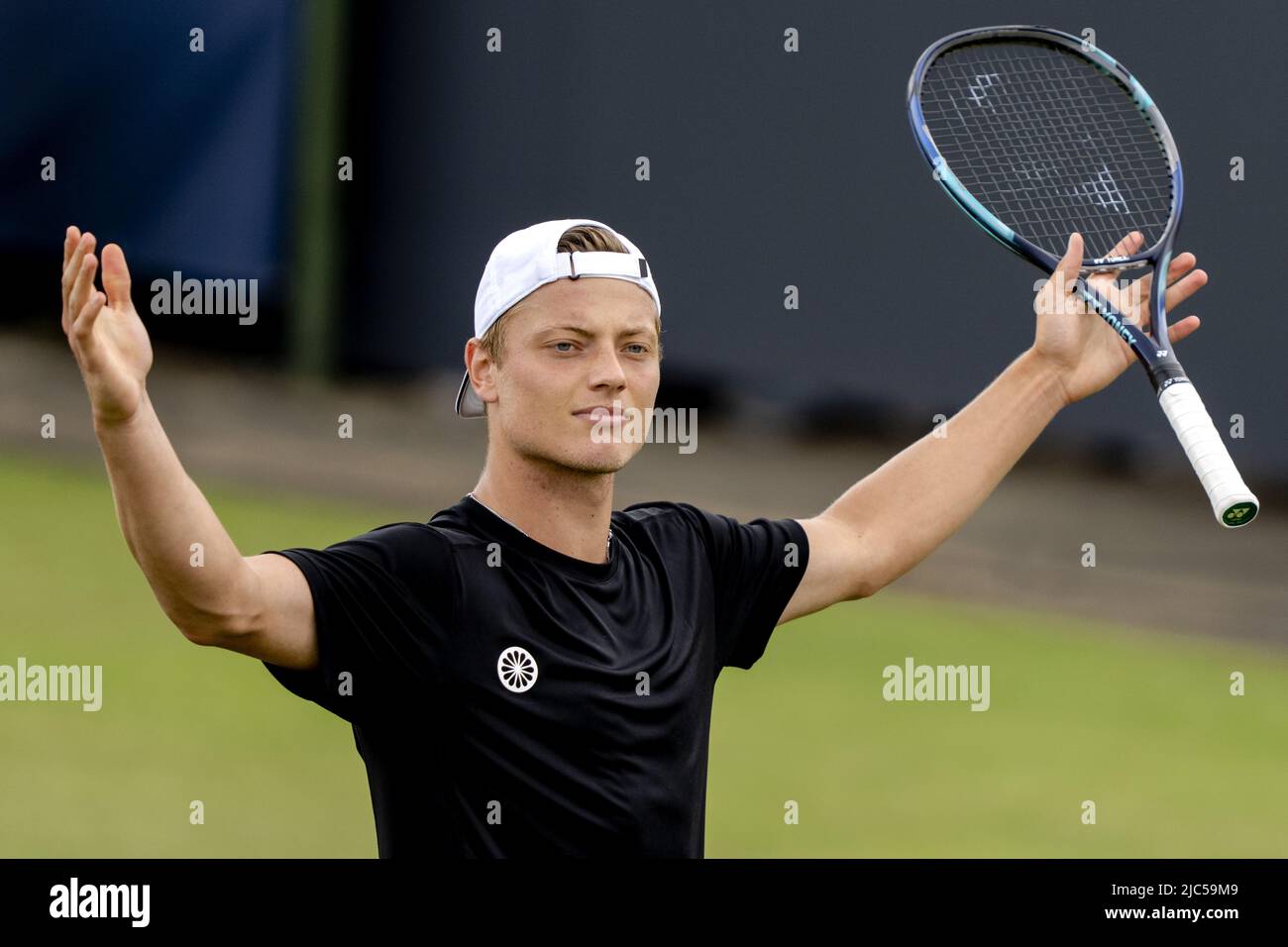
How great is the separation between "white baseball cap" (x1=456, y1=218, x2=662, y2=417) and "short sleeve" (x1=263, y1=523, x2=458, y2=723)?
498 millimetres

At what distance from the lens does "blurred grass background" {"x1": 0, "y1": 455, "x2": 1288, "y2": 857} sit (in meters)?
8.77

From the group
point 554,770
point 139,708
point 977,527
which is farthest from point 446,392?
point 554,770

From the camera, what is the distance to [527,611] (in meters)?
3.92

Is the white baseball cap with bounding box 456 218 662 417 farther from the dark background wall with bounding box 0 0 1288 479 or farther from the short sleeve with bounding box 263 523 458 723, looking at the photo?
the dark background wall with bounding box 0 0 1288 479

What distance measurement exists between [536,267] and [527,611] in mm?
684

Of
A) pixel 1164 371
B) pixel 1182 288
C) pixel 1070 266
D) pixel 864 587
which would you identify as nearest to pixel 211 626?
pixel 864 587

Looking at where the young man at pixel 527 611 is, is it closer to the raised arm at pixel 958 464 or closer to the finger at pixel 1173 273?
the raised arm at pixel 958 464

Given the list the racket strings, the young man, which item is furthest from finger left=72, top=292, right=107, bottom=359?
the racket strings

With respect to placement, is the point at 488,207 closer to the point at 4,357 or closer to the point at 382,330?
the point at 382,330

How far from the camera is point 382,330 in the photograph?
15227 mm

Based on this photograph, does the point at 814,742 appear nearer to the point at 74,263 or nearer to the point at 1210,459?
the point at 1210,459

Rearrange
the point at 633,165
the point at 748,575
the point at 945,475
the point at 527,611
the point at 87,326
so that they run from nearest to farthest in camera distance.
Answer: the point at 87,326, the point at 527,611, the point at 748,575, the point at 945,475, the point at 633,165

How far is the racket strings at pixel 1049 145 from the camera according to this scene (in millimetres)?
7168

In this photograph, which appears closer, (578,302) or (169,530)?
(169,530)
